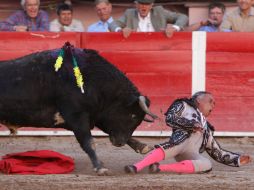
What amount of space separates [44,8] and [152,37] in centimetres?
183

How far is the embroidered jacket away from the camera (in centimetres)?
732

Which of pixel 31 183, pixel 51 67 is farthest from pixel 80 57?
pixel 31 183

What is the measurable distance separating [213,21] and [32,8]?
7.02ft

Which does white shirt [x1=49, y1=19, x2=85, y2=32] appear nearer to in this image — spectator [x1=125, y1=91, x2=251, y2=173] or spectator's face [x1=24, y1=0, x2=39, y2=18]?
spectator's face [x1=24, y1=0, x2=39, y2=18]

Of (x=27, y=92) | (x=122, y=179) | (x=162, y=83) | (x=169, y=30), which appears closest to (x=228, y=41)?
(x=169, y=30)

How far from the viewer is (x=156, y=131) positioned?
979 cm

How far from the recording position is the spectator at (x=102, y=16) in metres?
10.3

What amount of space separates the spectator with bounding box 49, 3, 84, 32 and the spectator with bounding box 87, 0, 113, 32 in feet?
0.55

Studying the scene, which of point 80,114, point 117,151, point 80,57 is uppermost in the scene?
point 80,57

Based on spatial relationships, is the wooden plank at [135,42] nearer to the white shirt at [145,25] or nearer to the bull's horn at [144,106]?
the white shirt at [145,25]

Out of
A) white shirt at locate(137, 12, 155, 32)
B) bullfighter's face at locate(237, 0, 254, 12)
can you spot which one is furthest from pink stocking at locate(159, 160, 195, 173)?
bullfighter's face at locate(237, 0, 254, 12)

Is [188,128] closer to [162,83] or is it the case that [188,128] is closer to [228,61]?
[162,83]

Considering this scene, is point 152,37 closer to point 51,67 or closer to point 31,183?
point 51,67

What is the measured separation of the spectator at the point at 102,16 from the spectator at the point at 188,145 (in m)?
3.02
